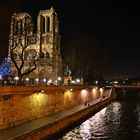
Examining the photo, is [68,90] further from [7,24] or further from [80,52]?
[80,52]

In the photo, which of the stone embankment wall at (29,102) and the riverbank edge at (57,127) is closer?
the riverbank edge at (57,127)

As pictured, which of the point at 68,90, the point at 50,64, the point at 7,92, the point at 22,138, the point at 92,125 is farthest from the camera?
the point at 50,64

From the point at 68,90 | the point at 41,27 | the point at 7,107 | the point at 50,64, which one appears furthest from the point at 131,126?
the point at 41,27

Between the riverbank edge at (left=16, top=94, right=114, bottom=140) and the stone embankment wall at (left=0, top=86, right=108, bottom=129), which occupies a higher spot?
the stone embankment wall at (left=0, top=86, right=108, bottom=129)

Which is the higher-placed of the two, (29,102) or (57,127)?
(29,102)

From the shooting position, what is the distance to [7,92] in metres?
21.6

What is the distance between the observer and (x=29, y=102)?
2539cm

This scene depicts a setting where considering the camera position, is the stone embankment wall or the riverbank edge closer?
the riverbank edge

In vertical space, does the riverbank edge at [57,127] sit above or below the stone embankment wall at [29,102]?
below

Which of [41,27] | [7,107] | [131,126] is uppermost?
[41,27]

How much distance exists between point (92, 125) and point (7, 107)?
1170 centimetres

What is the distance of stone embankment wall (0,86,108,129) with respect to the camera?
21531 mm

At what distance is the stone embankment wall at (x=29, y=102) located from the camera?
2153 centimetres

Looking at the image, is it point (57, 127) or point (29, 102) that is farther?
point (29, 102)
